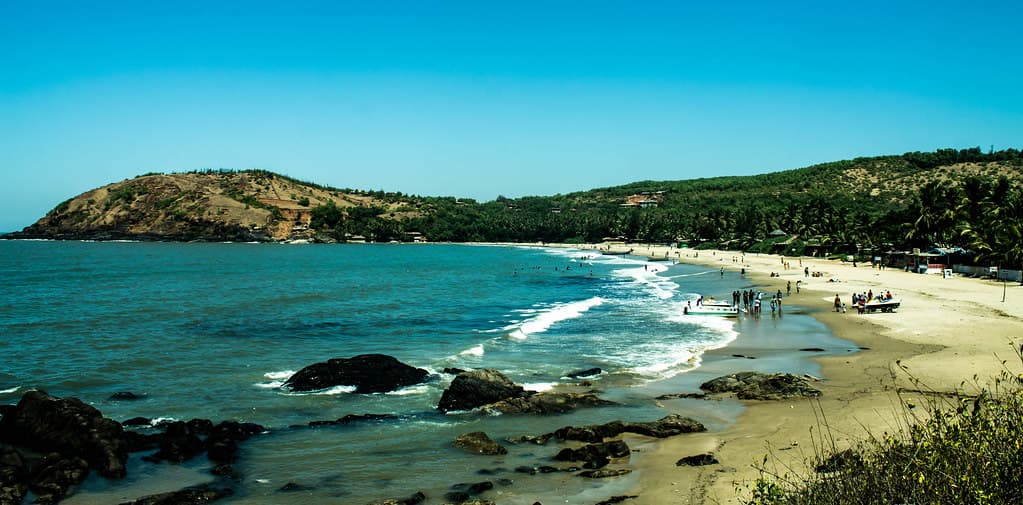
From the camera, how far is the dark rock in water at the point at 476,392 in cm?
2067

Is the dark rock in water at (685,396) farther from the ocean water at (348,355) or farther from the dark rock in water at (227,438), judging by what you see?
the dark rock in water at (227,438)

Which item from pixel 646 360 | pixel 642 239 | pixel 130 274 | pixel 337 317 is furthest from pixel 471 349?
pixel 642 239

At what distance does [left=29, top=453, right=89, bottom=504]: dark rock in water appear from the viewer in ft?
46.1

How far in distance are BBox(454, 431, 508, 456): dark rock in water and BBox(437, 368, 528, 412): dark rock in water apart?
3197 millimetres

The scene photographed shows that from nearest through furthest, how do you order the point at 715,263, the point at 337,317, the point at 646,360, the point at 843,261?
the point at 646,360 → the point at 337,317 → the point at 843,261 → the point at 715,263

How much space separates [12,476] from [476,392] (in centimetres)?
1140

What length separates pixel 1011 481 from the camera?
21.1ft

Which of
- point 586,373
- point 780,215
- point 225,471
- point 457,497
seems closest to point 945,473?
point 457,497

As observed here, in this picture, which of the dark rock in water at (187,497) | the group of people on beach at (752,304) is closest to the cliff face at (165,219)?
the group of people on beach at (752,304)

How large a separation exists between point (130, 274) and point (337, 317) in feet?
152

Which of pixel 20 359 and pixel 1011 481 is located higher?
pixel 1011 481

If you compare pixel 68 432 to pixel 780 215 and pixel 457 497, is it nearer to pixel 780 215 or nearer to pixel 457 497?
pixel 457 497

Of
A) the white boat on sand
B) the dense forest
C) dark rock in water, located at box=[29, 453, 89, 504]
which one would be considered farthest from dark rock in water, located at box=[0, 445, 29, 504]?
the dense forest

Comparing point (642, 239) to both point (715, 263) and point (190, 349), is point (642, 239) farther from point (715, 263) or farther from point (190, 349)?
point (190, 349)
